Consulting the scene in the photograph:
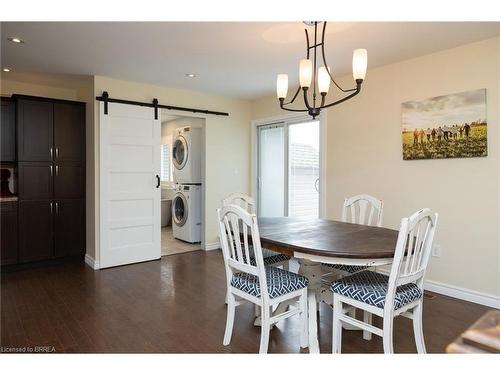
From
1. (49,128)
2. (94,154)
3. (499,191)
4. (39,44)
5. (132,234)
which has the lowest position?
(132,234)

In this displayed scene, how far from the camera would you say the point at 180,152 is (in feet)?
18.0

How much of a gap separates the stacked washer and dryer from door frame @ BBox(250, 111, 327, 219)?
33.2 inches

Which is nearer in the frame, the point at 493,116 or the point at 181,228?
the point at 493,116

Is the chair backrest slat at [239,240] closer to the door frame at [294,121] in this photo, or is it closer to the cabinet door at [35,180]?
the door frame at [294,121]

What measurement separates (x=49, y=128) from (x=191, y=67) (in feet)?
6.43

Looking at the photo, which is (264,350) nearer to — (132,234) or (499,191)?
(499,191)

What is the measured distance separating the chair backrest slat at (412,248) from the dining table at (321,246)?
0.31 feet

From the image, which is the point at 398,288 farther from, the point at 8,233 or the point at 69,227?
the point at 8,233

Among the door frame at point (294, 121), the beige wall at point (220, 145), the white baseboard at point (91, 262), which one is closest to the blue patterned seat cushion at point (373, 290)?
the door frame at point (294, 121)

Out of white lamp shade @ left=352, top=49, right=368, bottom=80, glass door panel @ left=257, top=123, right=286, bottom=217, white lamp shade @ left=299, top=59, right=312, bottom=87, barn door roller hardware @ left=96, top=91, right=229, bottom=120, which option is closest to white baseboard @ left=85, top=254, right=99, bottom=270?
barn door roller hardware @ left=96, top=91, right=229, bottom=120

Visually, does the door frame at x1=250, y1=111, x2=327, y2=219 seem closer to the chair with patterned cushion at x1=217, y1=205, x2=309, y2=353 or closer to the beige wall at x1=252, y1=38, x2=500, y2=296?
the beige wall at x1=252, y1=38, x2=500, y2=296

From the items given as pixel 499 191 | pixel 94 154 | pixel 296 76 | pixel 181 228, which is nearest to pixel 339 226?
pixel 499 191

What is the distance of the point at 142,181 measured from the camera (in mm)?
4262

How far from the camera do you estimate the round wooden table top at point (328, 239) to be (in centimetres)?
187
